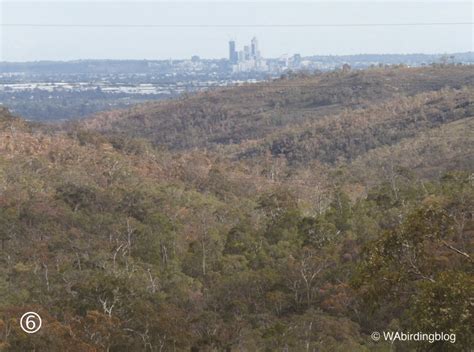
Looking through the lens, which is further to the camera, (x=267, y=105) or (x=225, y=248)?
(x=267, y=105)

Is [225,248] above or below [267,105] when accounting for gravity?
above

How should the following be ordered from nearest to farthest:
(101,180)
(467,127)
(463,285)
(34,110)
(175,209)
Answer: (463,285), (175,209), (101,180), (467,127), (34,110)

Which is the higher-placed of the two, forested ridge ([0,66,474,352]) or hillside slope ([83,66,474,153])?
forested ridge ([0,66,474,352])

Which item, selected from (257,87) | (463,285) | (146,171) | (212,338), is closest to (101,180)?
(146,171)

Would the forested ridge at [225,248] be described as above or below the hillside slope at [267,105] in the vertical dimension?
above

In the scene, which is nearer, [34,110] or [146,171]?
[146,171]

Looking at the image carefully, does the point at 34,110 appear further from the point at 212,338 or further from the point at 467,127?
the point at 212,338

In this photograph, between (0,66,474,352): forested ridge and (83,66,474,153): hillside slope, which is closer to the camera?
(0,66,474,352): forested ridge

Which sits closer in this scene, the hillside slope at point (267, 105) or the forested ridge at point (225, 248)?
the forested ridge at point (225, 248)
